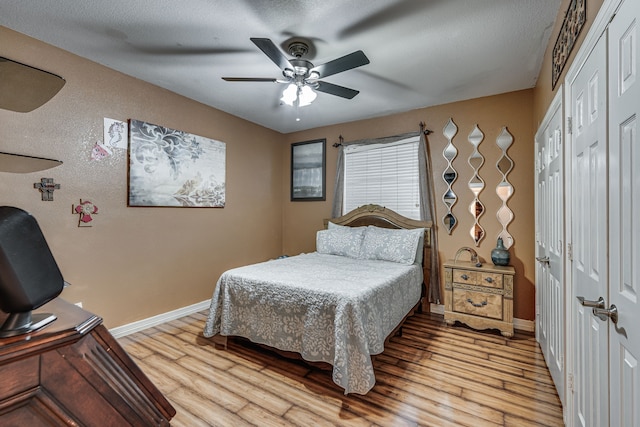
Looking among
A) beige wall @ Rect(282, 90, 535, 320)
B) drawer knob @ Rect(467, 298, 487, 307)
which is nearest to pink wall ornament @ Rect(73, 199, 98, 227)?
beige wall @ Rect(282, 90, 535, 320)

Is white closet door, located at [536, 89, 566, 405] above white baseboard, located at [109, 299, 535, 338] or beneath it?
above

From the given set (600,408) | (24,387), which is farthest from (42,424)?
(600,408)

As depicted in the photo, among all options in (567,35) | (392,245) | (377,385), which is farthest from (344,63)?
(377,385)

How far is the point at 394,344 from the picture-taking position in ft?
9.27

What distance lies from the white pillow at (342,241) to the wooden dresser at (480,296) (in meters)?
1.08

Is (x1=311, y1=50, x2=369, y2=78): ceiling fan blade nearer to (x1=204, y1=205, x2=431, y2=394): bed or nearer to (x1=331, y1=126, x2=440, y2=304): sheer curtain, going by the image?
(x1=204, y1=205, x2=431, y2=394): bed

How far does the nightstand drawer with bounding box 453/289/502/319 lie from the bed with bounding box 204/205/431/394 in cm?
43

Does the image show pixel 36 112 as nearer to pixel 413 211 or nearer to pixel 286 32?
pixel 286 32

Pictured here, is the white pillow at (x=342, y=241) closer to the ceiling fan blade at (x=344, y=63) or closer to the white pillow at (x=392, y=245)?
the white pillow at (x=392, y=245)

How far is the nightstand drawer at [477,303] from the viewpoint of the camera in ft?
Result: 9.93

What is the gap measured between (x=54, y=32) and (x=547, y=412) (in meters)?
4.44

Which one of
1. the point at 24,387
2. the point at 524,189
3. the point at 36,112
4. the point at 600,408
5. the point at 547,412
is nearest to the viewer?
the point at 24,387

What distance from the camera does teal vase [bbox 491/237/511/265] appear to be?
3.17 metres

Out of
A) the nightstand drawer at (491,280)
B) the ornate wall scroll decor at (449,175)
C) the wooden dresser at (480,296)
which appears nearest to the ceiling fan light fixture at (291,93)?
the ornate wall scroll decor at (449,175)
